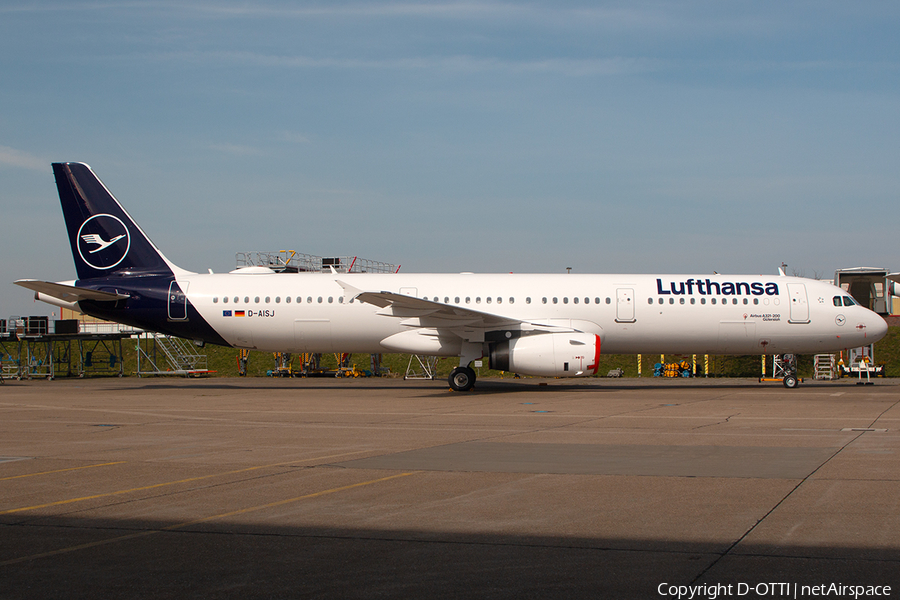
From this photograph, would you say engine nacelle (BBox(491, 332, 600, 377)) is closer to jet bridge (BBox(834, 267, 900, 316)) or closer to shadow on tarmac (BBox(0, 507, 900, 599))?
jet bridge (BBox(834, 267, 900, 316))

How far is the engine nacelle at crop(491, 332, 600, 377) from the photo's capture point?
71.5 ft

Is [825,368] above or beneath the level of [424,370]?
above

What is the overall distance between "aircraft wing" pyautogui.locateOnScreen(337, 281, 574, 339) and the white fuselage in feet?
0.62

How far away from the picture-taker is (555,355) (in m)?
21.8

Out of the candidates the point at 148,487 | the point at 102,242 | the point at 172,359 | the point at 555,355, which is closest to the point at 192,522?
the point at 148,487

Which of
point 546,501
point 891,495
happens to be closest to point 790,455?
point 891,495

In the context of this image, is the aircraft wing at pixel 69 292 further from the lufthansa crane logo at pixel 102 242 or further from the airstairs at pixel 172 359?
the airstairs at pixel 172 359

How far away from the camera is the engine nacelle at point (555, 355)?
2178 centimetres

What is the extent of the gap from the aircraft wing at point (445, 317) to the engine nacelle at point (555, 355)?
81 centimetres

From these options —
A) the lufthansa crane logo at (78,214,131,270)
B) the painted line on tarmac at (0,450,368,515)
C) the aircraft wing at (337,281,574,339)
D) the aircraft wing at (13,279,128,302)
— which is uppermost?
the lufthansa crane logo at (78,214,131,270)

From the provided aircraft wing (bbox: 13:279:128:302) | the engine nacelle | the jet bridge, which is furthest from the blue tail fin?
the jet bridge

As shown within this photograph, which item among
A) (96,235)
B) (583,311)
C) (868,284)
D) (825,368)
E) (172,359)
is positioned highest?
(96,235)

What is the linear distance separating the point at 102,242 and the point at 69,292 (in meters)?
2.01

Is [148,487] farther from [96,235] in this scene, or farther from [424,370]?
[424,370]
